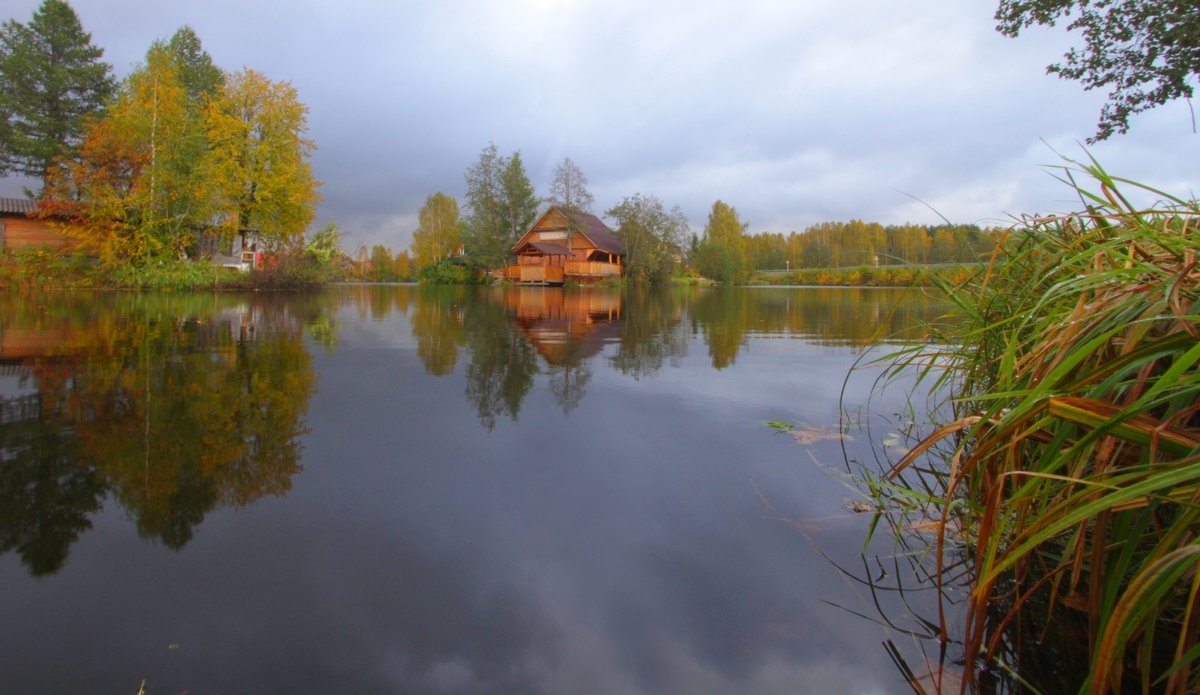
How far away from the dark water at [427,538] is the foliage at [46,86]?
39817 millimetres

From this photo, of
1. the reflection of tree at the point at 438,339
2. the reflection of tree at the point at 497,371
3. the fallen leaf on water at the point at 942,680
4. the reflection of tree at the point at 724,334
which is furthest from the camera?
the reflection of tree at the point at 724,334

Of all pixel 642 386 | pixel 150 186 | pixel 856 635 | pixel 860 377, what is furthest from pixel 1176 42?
pixel 150 186

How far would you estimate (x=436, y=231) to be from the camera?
197 feet

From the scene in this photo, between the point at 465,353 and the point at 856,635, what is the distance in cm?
664

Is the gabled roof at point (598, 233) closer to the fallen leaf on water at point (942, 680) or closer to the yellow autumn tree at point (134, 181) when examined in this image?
the yellow autumn tree at point (134, 181)

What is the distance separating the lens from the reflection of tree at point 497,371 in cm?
498

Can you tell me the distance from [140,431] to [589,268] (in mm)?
43044

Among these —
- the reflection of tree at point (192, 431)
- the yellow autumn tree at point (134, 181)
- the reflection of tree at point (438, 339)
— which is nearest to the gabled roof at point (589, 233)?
the yellow autumn tree at point (134, 181)

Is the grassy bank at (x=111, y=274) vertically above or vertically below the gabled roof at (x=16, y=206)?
below

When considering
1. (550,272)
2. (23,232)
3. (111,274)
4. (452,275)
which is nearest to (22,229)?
(23,232)

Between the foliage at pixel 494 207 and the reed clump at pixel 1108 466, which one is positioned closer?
the reed clump at pixel 1108 466

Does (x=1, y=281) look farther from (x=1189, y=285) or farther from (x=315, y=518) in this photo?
(x=1189, y=285)

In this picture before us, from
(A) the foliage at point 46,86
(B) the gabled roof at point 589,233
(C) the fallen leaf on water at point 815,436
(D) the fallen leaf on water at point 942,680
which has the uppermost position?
(A) the foliage at point 46,86

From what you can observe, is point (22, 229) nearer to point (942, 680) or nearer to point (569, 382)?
point (569, 382)
